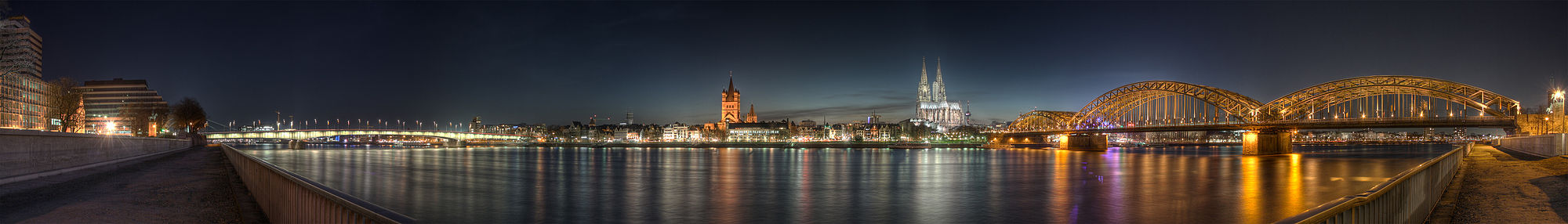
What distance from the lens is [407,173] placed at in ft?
138

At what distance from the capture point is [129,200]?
15.6 metres

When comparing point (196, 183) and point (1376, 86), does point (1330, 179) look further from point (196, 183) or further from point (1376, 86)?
point (1376, 86)

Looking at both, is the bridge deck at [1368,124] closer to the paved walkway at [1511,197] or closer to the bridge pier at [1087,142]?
the bridge pier at [1087,142]

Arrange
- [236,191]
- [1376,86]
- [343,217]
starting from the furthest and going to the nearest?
[1376,86], [236,191], [343,217]

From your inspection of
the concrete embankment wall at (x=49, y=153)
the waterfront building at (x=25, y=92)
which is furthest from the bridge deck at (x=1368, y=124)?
the waterfront building at (x=25, y=92)

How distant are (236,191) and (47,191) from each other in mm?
5582

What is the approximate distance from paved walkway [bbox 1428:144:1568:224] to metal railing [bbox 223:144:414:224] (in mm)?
15150

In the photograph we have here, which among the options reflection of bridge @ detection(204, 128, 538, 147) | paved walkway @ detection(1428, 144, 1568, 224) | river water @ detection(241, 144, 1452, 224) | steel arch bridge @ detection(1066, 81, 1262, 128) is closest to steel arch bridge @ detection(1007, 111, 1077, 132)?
steel arch bridge @ detection(1066, 81, 1262, 128)

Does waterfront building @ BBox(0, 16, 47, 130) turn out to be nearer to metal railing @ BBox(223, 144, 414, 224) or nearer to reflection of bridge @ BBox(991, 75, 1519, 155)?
metal railing @ BBox(223, 144, 414, 224)

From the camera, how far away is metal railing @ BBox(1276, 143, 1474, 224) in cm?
632

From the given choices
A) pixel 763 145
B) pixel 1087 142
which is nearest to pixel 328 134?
pixel 763 145

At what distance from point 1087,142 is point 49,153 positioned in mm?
→ 114135

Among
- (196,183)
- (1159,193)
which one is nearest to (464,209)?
(196,183)

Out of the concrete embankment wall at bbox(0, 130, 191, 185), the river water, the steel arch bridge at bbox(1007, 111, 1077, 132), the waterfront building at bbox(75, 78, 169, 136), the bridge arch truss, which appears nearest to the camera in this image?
the river water
